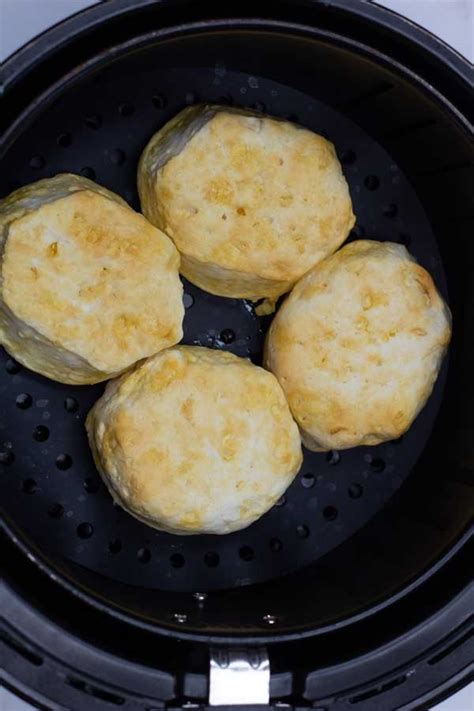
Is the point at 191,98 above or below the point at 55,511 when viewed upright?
above

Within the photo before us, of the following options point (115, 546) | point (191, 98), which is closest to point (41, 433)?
point (115, 546)

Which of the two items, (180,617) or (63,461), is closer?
(180,617)

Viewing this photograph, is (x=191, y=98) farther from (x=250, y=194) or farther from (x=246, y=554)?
(x=246, y=554)

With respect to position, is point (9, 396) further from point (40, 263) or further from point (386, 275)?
point (386, 275)

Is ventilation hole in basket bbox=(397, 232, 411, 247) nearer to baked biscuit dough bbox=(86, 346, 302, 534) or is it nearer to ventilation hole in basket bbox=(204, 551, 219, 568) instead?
baked biscuit dough bbox=(86, 346, 302, 534)

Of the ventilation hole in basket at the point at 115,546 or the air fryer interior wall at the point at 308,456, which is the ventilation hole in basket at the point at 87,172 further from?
the ventilation hole in basket at the point at 115,546

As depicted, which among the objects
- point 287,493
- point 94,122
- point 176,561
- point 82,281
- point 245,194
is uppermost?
point 94,122
